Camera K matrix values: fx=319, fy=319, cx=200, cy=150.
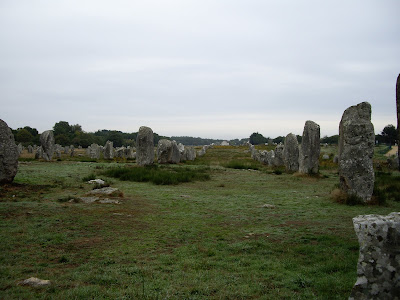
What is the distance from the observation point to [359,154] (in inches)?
424

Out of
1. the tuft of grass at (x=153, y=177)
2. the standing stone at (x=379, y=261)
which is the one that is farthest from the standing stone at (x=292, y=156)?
the standing stone at (x=379, y=261)

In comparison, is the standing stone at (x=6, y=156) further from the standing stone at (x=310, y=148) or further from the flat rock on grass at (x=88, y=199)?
the standing stone at (x=310, y=148)

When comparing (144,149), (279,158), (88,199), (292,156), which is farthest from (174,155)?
(88,199)

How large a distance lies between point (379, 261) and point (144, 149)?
65.1 feet

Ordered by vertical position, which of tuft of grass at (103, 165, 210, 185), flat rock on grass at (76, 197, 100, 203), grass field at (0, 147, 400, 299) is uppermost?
tuft of grass at (103, 165, 210, 185)

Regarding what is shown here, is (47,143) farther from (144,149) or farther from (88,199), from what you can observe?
(88,199)

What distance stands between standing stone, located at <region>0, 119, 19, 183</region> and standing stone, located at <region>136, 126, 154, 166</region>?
10247 millimetres

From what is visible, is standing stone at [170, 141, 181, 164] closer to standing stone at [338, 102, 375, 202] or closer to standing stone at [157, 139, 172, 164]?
standing stone at [157, 139, 172, 164]

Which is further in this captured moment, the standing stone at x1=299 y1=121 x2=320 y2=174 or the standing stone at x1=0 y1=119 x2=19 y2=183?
the standing stone at x1=299 y1=121 x2=320 y2=174

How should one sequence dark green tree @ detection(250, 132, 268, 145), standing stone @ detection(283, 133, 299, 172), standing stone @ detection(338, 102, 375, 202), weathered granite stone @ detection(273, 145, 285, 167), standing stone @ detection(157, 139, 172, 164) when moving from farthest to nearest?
dark green tree @ detection(250, 132, 268, 145), weathered granite stone @ detection(273, 145, 285, 167), standing stone @ detection(157, 139, 172, 164), standing stone @ detection(283, 133, 299, 172), standing stone @ detection(338, 102, 375, 202)

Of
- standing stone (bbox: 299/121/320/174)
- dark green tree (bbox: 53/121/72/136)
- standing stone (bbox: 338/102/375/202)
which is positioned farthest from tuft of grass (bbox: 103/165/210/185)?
dark green tree (bbox: 53/121/72/136)

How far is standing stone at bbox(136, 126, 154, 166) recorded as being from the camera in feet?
72.7

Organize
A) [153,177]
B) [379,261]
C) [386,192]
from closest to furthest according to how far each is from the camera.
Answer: [379,261] < [386,192] < [153,177]

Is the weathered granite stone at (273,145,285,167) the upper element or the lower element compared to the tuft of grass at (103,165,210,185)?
upper
